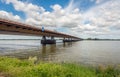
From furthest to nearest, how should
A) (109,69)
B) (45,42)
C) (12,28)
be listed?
(45,42) → (12,28) → (109,69)

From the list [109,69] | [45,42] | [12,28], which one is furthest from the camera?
[45,42]

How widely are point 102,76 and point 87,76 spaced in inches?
58.2

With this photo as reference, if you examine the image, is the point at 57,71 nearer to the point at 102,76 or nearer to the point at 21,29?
the point at 102,76

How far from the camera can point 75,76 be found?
11734mm

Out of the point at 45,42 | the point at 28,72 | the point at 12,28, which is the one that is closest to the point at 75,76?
the point at 28,72

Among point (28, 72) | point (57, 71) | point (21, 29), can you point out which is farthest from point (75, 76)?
point (21, 29)

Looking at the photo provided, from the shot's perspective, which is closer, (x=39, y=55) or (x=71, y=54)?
(x=39, y=55)

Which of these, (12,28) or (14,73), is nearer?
(14,73)

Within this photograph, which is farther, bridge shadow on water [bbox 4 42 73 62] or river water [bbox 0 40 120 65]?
bridge shadow on water [bbox 4 42 73 62]

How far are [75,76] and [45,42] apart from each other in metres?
100

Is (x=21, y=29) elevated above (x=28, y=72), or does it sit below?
above

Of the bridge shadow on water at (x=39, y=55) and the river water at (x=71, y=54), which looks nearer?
the river water at (x=71, y=54)

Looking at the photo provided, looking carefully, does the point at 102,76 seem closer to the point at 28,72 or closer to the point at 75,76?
the point at 75,76

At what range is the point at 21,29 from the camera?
6081cm
